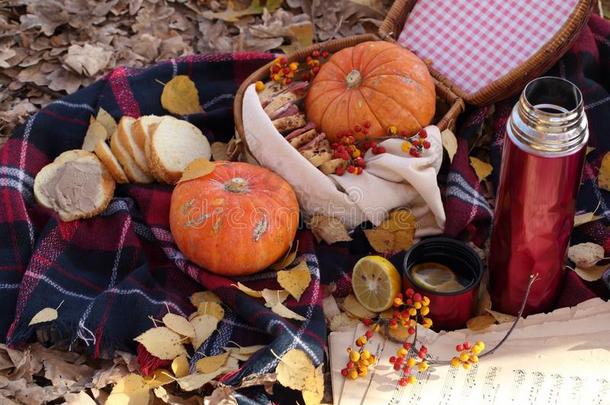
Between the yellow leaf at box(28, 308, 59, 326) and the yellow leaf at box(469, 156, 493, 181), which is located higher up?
the yellow leaf at box(28, 308, 59, 326)

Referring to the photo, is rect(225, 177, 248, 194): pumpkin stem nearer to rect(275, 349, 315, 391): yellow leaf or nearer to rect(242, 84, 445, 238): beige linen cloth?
rect(242, 84, 445, 238): beige linen cloth

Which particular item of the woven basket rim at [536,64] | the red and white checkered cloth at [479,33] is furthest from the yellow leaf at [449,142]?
the red and white checkered cloth at [479,33]

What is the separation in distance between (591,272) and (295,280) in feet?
2.93

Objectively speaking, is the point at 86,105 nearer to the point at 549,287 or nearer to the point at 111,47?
the point at 111,47

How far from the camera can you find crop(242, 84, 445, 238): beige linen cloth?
2.35 metres

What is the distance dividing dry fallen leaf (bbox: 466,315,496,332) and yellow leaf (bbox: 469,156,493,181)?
0.52m

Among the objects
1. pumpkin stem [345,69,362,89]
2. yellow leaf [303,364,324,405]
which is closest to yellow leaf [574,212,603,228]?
pumpkin stem [345,69,362,89]

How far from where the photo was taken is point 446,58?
2.76m

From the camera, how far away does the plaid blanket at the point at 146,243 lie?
2.15m

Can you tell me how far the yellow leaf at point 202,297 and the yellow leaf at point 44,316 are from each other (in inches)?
15.2

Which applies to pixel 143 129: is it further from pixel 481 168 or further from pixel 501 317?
pixel 501 317

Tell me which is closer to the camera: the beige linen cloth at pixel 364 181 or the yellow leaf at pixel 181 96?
the beige linen cloth at pixel 364 181

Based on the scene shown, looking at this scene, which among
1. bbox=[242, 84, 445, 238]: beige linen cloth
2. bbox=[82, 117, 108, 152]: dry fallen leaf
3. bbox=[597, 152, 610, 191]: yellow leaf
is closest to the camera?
bbox=[242, 84, 445, 238]: beige linen cloth

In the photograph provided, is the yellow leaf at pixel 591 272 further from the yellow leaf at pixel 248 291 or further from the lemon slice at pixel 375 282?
the yellow leaf at pixel 248 291
